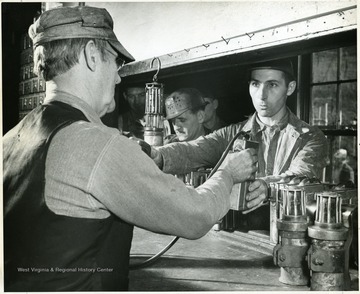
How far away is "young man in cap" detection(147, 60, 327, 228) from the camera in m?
1.22

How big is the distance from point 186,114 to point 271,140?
381 millimetres

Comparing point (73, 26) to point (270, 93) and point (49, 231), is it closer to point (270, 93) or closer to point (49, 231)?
point (49, 231)

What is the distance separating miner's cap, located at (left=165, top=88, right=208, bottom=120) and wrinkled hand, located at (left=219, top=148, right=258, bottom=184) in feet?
1.39

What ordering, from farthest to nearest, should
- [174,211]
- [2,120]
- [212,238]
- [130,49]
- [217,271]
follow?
[130,49] < [212,238] < [2,120] < [217,271] < [174,211]

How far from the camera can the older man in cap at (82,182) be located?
31.3 inches

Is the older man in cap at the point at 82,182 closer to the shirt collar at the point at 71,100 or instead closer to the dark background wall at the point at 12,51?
the shirt collar at the point at 71,100

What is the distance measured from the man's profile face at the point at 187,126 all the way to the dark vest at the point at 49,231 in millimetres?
611

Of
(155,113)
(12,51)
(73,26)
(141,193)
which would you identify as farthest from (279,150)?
(12,51)

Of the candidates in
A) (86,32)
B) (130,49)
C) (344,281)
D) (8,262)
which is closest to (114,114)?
(130,49)

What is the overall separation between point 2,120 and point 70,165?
0.58 m

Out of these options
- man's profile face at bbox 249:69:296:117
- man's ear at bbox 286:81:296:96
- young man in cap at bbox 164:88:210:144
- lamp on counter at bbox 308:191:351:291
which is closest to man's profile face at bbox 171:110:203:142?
young man in cap at bbox 164:88:210:144

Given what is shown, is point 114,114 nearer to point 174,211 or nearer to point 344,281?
point 174,211

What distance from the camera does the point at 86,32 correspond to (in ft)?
3.16

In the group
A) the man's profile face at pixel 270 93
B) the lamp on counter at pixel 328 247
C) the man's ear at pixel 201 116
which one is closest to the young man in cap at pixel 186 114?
the man's ear at pixel 201 116
